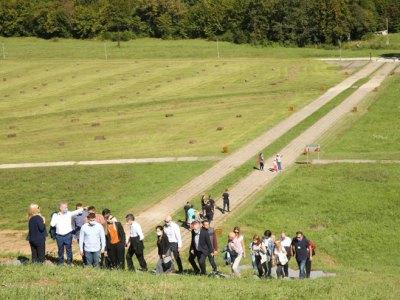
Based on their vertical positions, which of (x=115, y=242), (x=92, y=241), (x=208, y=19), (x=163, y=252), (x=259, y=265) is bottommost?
(x=259, y=265)

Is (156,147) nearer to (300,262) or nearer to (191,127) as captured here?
(191,127)

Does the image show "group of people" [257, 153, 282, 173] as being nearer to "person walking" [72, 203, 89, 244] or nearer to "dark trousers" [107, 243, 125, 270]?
"person walking" [72, 203, 89, 244]

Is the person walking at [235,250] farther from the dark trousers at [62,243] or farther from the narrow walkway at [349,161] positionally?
the narrow walkway at [349,161]

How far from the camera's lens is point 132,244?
2230 cm

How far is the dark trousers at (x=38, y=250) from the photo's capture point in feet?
71.2

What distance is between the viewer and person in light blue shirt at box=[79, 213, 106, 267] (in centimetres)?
2048

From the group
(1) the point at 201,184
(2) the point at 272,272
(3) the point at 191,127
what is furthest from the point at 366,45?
(2) the point at 272,272

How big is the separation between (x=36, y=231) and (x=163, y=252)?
417 cm

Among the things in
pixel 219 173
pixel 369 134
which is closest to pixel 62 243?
pixel 219 173

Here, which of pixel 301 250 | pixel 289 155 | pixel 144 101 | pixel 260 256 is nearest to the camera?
pixel 260 256

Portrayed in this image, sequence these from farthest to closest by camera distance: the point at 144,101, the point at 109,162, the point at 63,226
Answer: the point at 144,101
the point at 109,162
the point at 63,226

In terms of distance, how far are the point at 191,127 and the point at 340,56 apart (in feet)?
225

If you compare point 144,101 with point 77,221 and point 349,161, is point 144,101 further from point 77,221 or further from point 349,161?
point 77,221

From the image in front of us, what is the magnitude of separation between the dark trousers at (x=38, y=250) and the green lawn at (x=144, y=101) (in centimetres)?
3381
